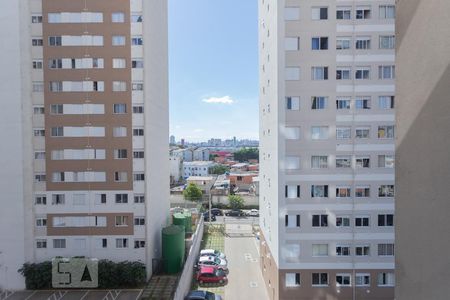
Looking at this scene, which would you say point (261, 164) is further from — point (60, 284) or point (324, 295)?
point (60, 284)

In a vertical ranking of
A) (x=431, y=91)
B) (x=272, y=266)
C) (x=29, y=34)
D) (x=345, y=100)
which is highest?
(x=29, y=34)

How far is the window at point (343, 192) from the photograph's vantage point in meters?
16.5

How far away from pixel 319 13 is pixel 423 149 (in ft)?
50.7

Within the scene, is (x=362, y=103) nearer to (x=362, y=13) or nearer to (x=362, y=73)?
(x=362, y=73)

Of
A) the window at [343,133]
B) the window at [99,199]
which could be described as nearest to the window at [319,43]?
the window at [343,133]

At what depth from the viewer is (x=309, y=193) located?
54.0 ft

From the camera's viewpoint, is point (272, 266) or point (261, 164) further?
point (261, 164)

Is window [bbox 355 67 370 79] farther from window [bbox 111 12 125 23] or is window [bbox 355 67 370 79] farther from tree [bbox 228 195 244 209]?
tree [bbox 228 195 244 209]

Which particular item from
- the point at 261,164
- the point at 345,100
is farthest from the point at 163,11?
the point at 345,100

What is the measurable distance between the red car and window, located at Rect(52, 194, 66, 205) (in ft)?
37.1

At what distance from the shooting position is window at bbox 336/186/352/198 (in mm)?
16484

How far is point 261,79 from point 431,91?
64.0 feet

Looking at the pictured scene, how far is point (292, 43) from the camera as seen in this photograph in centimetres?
1611

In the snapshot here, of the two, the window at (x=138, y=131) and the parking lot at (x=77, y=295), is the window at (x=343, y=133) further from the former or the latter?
the parking lot at (x=77, y=295)
